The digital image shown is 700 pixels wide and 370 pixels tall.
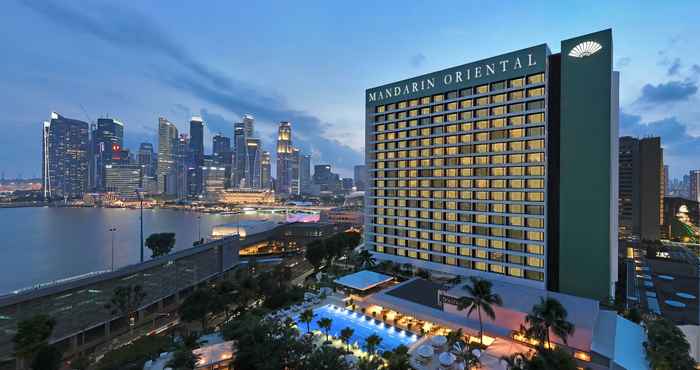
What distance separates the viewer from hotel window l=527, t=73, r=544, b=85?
150ft

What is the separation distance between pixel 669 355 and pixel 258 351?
3412 cm

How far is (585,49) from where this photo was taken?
1628 inches

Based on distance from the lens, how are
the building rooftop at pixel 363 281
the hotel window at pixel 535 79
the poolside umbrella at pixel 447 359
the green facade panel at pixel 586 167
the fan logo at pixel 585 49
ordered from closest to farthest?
the poolside umbrella at pixel 447 359 < the green facade panel at pixel 586 167 < the fan logo at pixel 585 49 < the building rooftop at pixel 363 281 < the hotel window at pixel 535 79

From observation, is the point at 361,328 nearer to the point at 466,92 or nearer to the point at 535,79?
the point at 466,92

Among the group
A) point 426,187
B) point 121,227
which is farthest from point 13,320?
point 121,227

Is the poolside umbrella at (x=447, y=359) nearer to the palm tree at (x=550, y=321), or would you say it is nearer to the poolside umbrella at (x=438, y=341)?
the poolside umbrella at (x=438, y=341)

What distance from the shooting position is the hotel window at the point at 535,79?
45.7m

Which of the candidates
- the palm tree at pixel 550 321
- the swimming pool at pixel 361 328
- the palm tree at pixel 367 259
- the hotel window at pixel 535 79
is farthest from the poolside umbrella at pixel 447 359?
the hotel window at pixel 535 79

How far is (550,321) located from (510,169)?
95.2ft

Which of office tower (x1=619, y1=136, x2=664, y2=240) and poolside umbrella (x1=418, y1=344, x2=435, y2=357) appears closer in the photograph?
poolside umbrella (x1=418, y1=344, x2=435, y2=357)

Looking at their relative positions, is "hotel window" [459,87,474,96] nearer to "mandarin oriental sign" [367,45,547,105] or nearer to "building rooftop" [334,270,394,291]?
"mandarin oriental sign" [367,45,547,105]

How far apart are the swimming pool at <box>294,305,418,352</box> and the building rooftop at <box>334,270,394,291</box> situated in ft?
17.3

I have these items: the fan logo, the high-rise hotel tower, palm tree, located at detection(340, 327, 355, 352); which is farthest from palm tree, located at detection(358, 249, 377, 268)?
the fan logo

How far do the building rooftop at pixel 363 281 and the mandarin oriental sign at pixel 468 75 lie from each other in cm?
3781
